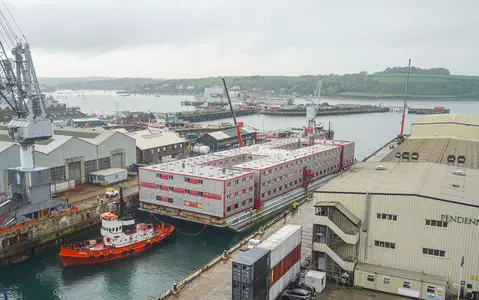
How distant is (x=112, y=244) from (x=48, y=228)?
17.9 feet

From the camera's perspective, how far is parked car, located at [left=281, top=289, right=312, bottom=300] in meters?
17.6

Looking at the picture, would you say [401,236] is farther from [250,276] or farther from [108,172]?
[108,172]

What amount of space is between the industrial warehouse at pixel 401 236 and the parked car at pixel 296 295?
2.35 metres

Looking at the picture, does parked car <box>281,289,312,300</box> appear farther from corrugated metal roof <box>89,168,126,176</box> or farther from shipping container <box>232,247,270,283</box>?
corrugated metal roof <box>89,168,126,176</box>

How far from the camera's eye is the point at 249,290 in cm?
1550

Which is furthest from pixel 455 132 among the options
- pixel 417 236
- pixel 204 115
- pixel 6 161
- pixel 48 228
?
pixel 204 115

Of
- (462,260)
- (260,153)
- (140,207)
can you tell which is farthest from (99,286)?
(260,153)

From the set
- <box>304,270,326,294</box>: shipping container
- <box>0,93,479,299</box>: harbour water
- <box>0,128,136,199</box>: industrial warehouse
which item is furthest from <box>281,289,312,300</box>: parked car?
<box>0,128,136,199</box>: industrial warehouse

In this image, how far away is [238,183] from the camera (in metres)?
31.2

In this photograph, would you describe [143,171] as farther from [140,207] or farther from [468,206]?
[468,206]

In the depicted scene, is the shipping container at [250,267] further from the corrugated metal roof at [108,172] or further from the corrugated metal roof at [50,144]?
the corrugated metal roof at [108,172]

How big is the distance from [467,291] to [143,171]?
→ 921 inches

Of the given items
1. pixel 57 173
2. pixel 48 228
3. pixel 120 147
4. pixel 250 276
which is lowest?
pixel 48 228

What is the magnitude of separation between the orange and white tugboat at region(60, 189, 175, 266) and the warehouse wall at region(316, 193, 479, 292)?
13919mm
